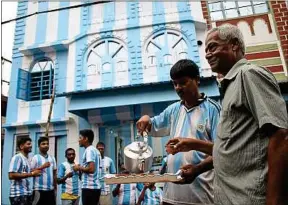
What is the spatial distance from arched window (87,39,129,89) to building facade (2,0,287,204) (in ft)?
0.09

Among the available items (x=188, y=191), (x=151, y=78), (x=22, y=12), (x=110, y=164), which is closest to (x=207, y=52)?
(x=188, y=191)

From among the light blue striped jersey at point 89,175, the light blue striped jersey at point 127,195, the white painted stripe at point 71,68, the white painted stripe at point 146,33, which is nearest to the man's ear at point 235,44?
the light blue striped jersey at point 89,175

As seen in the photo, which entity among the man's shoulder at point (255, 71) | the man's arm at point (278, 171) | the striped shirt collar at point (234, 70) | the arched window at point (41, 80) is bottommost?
the man's arm at point (278, 171)

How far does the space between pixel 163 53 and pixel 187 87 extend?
633 cm

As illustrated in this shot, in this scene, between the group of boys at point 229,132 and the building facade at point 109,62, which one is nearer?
the group of boys at point 229,132

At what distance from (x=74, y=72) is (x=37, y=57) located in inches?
61.8

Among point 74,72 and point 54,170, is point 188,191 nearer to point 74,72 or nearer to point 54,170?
point 54,170

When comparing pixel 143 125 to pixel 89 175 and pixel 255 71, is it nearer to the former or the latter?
pixel 255 71

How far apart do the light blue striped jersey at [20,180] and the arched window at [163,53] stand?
4340mm

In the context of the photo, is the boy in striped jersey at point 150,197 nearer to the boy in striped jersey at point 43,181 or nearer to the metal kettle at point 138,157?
the boy in striped jersey at point 43,181

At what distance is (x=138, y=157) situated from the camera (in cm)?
178

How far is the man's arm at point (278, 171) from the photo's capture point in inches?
35.0

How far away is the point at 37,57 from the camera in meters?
8.81

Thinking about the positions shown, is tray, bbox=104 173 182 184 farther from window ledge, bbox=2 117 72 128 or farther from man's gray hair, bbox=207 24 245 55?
window ledge, bbox=2 117 72 128
